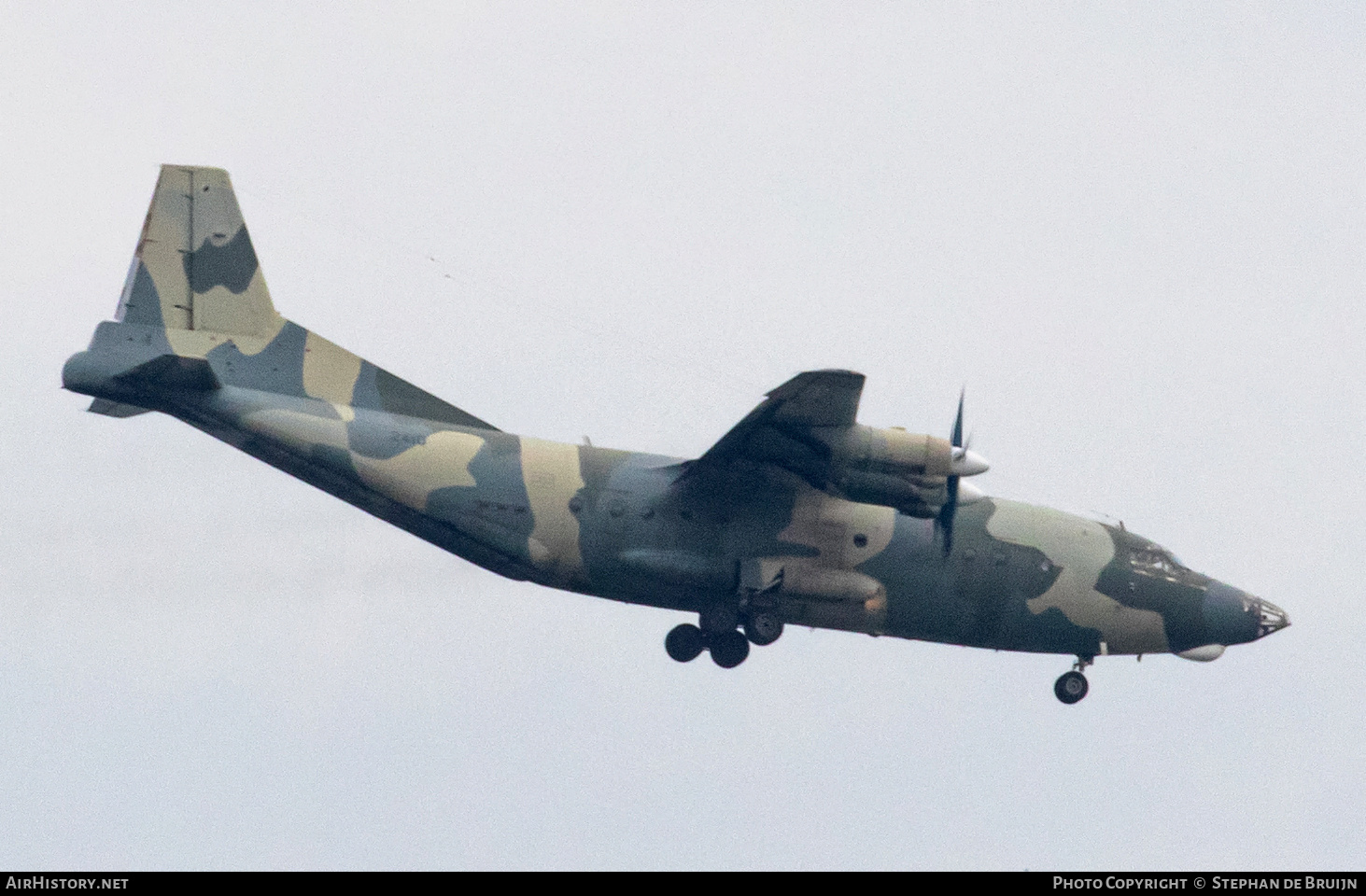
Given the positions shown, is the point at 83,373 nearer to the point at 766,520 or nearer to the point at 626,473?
the point at 626,473

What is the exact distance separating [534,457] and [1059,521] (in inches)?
373

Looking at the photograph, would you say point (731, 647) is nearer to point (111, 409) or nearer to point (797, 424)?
point (797, 424)

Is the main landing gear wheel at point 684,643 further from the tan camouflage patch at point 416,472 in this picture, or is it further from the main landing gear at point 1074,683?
the main landing gear at point 1074,683

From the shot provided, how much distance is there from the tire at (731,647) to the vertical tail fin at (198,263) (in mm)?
9351

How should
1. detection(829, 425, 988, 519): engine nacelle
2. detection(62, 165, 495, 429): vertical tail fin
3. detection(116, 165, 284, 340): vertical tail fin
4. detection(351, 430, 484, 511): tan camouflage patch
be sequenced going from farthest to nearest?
detection(116, 165, 284, 340): vertical tail fin < detection(62, 165, 495, 429): vertical tail fin < detection(351, 430, 484, 511): tan camouflage patch < detection(829, 425, 988, 519): engine nacelle

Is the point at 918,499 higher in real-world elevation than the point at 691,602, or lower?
higher

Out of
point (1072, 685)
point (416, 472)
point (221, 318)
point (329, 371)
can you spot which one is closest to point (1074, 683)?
point (1072, 685)

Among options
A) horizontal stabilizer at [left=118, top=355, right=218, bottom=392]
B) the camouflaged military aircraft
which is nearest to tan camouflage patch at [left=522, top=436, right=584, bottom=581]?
the camouflaged military aircraft

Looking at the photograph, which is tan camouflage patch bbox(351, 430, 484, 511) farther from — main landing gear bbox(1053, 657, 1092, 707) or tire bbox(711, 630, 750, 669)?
main landing gear bbox(1053, 657, 1092, 707)

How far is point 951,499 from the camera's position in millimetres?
33500

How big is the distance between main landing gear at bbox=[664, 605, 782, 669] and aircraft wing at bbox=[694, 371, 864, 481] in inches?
106

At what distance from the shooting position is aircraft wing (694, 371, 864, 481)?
30.6m

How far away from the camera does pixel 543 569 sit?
33.3m
